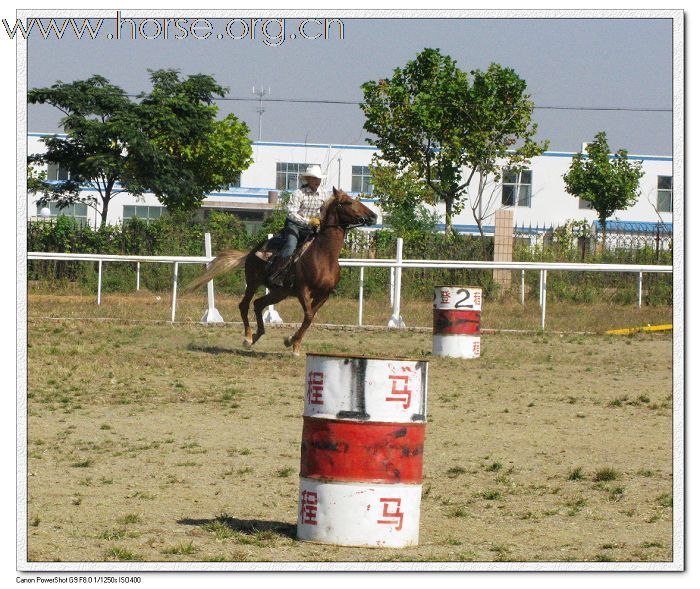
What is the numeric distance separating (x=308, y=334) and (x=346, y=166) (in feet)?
160

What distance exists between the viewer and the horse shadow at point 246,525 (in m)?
6.86

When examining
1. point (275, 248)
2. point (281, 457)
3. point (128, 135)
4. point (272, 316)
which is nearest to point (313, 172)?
point (275, 248)

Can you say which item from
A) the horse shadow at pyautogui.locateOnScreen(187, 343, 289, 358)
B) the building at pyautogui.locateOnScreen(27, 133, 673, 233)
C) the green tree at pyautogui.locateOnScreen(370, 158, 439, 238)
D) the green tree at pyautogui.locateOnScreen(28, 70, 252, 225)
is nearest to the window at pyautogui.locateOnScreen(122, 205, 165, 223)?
the building at pyautogui.locateOnScreen(27, 133, 673, 233)

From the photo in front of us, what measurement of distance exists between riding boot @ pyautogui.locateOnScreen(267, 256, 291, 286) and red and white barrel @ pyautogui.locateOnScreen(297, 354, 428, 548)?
9.36m

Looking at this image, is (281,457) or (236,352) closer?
(281,457)

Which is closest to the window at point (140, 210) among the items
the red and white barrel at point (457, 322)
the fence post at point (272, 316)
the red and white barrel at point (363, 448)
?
the fence post at point (272, 316)

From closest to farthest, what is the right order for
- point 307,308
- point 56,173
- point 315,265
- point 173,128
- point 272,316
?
1. point 315,265
2. point 307,308
3. point 272,316
4. point 173,128
5. point 56,173

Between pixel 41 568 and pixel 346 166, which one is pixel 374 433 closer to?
pixel 41 568

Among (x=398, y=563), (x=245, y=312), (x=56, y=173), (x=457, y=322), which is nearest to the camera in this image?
(x=398, y=563)

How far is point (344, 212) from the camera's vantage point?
597 inches

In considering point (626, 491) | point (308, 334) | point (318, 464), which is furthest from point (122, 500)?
point (308, 334)

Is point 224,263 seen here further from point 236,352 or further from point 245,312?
point 236,352

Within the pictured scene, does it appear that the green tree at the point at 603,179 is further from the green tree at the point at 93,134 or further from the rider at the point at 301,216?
the rider at the point at 301,216

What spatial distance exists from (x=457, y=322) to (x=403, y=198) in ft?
91.3
